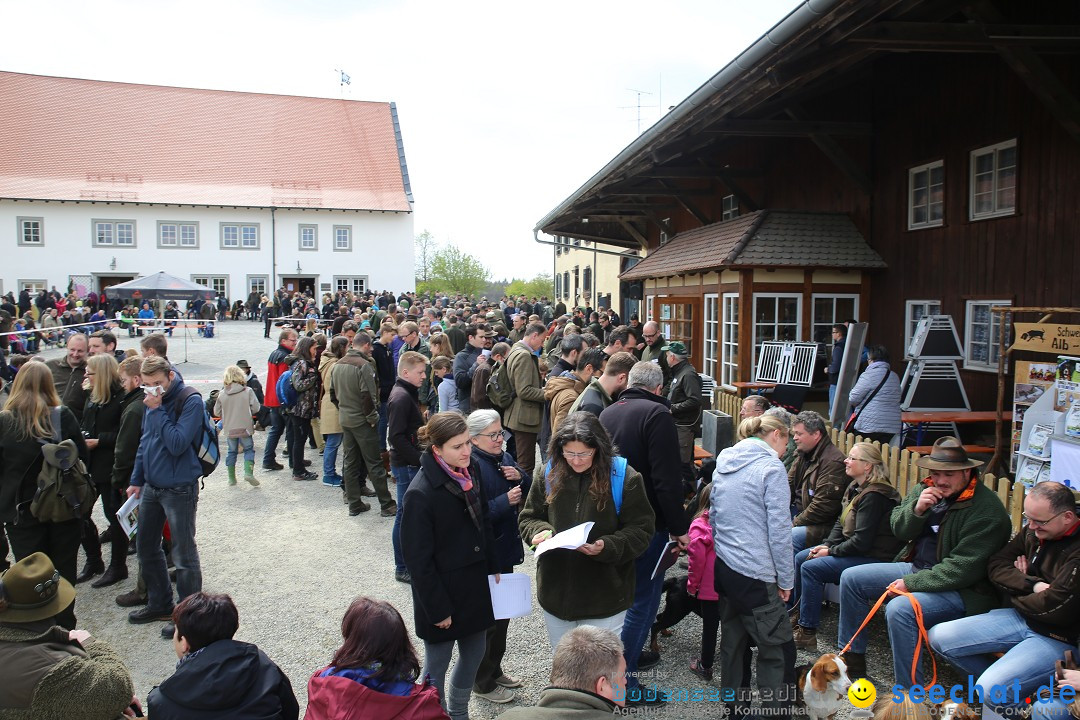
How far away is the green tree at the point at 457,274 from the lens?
204ft

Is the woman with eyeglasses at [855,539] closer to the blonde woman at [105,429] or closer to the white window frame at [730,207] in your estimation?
the blonde woman at [105,429]

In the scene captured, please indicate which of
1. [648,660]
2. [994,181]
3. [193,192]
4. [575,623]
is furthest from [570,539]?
[193,192]

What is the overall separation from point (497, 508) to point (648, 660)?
4.94ft

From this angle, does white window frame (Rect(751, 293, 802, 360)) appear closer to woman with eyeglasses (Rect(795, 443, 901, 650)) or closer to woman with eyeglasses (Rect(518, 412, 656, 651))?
woman with eyeglasses (Rect(795, 443, 901, 650))

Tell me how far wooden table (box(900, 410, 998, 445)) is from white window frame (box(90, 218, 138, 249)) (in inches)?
1668

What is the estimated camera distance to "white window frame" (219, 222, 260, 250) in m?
41.2

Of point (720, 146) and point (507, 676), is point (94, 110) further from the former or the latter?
point (507, 676)

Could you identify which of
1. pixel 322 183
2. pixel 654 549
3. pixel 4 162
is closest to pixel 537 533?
pixel 654 549

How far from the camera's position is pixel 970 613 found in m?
3.96

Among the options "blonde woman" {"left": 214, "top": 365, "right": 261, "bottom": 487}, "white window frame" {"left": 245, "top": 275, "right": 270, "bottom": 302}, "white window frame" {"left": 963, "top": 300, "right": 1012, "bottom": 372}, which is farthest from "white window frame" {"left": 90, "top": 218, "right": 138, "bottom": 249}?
"white window frame" {"left": 963, "top": 300, "right": 1012, "bottom": 372}

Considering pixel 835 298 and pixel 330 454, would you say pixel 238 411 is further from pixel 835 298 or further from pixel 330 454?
pixel 835 298

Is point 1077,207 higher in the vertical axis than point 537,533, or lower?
higher

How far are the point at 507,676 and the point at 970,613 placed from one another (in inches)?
106

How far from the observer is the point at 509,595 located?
3.64 m
